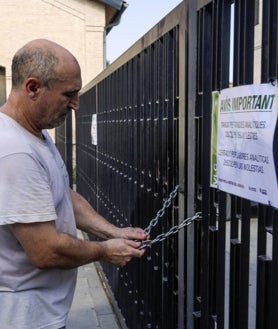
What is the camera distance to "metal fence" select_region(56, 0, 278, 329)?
1991mm

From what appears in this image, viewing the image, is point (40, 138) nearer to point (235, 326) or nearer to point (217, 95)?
point (217, 95)

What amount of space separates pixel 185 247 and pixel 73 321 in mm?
2595

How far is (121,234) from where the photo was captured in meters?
2.79

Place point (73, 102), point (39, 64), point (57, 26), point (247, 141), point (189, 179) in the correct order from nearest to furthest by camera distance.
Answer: point (247, 141) < point (39, 64) < point (73, 102) < point (189, 179) < point (57, 26)

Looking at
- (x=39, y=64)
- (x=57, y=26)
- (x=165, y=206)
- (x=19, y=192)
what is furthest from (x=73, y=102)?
(x=57, y=26)

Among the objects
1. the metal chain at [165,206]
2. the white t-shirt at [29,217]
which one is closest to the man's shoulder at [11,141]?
the white t-shirt at [29,217]

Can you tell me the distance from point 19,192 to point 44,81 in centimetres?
49

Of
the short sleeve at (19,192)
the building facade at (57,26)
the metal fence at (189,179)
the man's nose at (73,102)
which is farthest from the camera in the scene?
the building facade at (57,26)

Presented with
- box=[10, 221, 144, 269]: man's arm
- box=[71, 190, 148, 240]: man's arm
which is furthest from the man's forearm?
box=[10, 221, 144, 269]: man's arm

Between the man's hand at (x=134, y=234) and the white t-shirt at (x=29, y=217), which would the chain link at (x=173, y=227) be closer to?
the man's hand at (x=134, y=234)

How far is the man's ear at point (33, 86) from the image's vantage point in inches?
88.5

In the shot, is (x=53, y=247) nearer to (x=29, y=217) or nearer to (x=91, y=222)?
(x=29, y=217)

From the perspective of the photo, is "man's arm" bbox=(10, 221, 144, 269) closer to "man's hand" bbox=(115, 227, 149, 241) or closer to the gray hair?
"man's hand" bbox=(115, 227, 149, 241)

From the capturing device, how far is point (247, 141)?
75.5 inches
